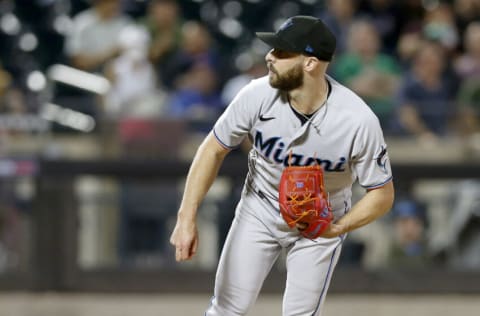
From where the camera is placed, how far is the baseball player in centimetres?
447

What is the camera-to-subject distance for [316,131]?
457cm

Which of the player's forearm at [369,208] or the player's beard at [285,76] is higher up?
the player's beard at [285,76]

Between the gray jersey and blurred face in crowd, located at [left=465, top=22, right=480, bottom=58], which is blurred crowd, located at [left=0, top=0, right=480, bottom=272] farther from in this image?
the gray jersey

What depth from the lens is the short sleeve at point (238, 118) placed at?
458cm

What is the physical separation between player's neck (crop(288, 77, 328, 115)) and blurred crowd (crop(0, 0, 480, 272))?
383cm

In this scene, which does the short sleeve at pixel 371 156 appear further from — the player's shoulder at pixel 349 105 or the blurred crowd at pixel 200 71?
the blurred crowd at pixel 200 71

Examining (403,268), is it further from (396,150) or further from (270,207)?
(270,207)

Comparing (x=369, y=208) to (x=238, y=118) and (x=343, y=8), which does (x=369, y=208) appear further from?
(x=343, y=8)

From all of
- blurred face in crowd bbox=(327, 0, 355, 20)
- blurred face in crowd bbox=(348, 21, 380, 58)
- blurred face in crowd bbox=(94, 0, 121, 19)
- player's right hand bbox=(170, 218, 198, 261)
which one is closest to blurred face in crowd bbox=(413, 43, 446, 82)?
blurred face in crowd bbox=(348, 21, 380, 58)

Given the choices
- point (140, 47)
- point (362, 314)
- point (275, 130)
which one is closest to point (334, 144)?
point (275, 130)

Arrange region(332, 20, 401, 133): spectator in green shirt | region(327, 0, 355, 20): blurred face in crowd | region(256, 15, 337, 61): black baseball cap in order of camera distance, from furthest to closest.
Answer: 1. region(327, 0, 355, 20): blurred face in crowd
2. region(332, 20, 401, 133): spectator in green shirt
3. region(256, 15, 337, 61): black baseball cap

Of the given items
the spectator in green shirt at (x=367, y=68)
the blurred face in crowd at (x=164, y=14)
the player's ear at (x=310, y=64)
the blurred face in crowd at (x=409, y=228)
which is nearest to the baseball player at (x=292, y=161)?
the player's ear at (x=310, y=64)

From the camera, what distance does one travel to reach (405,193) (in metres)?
8.65

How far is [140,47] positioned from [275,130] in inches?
188
